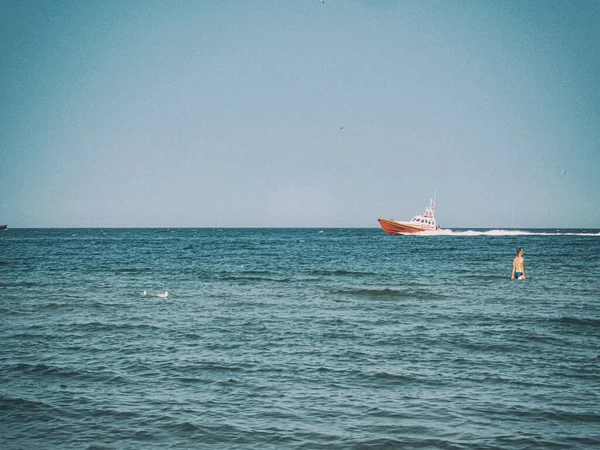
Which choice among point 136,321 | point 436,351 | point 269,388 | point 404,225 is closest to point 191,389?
point 269,388

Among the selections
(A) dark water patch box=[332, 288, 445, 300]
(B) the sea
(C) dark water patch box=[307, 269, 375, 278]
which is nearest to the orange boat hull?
(C) dark water patch box=[307, 269, 375, 278]

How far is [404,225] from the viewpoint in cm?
10212

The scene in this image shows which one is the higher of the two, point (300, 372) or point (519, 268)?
point (519, 268)

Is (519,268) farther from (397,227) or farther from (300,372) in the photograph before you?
(397,227)

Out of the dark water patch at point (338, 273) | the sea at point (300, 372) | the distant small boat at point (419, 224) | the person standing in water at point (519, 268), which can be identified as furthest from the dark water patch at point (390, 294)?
the distant small boat at point (419, 224)

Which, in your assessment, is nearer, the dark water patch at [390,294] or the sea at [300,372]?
the sea at [300,372]

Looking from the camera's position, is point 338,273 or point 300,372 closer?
point 300,372

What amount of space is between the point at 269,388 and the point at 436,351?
468 cm

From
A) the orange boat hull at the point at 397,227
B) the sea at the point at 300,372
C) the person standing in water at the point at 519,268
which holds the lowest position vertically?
the sea at the point at 300,372

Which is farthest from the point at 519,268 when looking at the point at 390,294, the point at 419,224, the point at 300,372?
the point at 419,224

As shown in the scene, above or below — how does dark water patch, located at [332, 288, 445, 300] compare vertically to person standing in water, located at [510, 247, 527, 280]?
below

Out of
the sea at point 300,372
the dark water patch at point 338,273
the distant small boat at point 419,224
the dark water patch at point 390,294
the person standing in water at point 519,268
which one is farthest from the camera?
the distant small boat at point 419,224

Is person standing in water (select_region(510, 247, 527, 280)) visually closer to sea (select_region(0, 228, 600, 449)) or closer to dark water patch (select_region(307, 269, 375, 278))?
sea (select_region(0, 228, 600, 449))

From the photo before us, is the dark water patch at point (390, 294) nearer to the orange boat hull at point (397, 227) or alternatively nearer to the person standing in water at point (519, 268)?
the person standing in water at point (519, 268)
